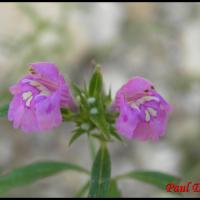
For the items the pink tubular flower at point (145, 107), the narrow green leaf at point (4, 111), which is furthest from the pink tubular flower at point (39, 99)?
the pink tubular flower at point (145, 107)

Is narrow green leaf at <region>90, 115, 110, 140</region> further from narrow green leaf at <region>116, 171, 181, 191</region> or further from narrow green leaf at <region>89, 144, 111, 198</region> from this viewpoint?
narrow green leaf at <region>116, 171, 181, 191</region>

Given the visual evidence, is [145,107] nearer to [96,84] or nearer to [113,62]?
[96,84]

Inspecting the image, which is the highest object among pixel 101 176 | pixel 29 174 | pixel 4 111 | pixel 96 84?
pixel 96 84

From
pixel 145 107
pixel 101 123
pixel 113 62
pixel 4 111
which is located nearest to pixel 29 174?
pixel 4 111

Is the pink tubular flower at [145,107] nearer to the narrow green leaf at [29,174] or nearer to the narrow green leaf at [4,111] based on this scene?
the narrow green leaf at [4,111]

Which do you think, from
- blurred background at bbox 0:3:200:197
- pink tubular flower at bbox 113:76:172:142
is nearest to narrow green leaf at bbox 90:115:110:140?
pink tubular flower at bbox 113:76:172:142

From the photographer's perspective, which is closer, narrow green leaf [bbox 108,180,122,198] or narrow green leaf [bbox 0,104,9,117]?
narrow green leaf [bbox 0,104,9,117]
